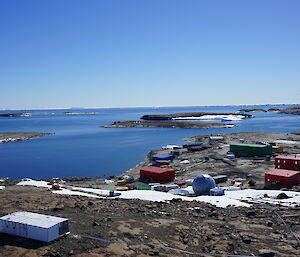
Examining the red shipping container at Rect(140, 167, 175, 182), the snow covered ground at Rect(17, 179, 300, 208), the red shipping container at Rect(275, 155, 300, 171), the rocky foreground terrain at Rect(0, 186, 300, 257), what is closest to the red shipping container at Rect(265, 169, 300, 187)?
the snow covered ground at Rect(17, 179, 300, 208)

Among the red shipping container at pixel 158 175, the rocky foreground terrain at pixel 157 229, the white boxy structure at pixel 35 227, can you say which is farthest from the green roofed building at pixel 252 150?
the white boxy structure at pixel 35 227

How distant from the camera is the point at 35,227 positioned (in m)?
12.1

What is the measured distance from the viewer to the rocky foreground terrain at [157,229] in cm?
1207

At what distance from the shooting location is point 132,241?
13062 millimetres

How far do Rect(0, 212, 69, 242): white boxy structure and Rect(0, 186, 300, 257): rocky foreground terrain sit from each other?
9.4 inches

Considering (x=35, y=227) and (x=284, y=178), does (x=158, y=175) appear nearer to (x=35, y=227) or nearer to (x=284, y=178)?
(x=284, y=178)

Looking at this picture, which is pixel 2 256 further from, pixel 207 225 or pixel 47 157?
pixel 47 157

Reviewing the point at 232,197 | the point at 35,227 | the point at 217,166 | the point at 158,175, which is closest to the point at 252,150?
the point at 217,166

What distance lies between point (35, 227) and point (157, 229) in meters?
5.48

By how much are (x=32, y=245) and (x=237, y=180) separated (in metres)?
24.0

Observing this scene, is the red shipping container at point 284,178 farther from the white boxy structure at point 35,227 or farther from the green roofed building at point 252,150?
the white boxy structure at point 35,227

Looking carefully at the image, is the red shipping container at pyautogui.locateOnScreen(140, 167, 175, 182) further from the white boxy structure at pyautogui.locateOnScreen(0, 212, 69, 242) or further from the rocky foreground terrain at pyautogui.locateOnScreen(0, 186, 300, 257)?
the white boxy structure at pyautogui.locateOnScreen(0, 212, 69, 242)

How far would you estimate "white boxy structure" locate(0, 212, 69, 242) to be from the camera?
1204cm

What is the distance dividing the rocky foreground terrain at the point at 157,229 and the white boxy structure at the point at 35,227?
9.4 inches
